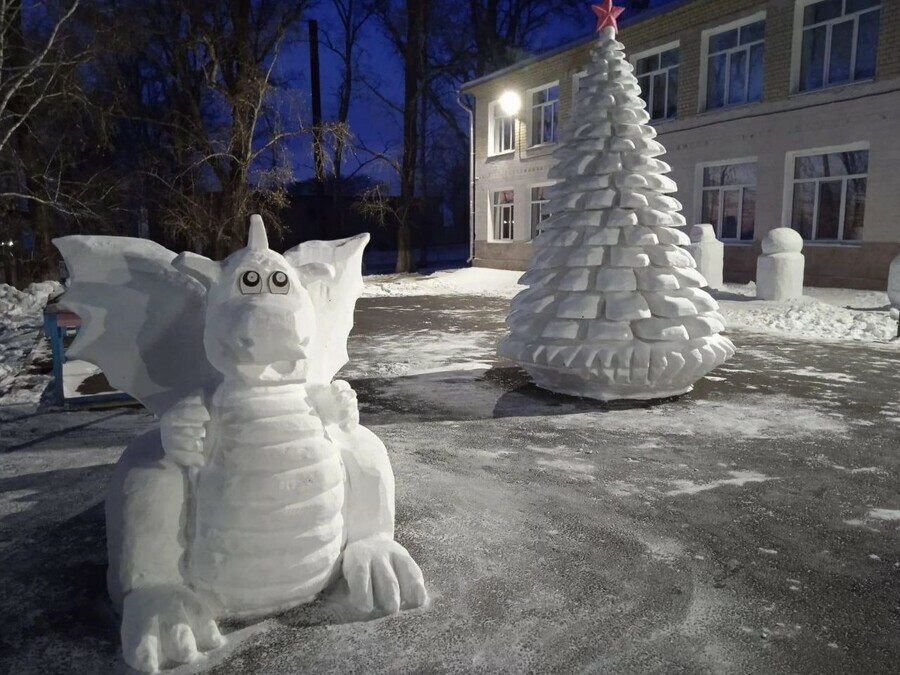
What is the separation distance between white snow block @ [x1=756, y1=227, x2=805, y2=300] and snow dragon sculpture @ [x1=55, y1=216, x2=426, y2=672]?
1128cm

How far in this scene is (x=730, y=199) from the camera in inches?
631

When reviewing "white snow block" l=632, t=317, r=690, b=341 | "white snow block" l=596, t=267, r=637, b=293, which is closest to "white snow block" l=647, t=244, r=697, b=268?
"white snow block" l=596, t=267, r=637, b=293

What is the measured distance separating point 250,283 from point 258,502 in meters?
0.73

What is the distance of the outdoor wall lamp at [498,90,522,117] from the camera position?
2103cm

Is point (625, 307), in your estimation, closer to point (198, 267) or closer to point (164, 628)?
point (198, 267)

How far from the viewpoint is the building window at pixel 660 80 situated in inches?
680

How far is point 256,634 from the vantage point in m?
2.30

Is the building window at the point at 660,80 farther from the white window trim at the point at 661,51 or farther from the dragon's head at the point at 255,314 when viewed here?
the dragon's head at the point at 255,314

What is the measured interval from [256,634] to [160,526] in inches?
19.3

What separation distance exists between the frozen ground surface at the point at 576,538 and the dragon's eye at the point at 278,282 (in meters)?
1.15

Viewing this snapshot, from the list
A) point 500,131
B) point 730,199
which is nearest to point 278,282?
point 730,199

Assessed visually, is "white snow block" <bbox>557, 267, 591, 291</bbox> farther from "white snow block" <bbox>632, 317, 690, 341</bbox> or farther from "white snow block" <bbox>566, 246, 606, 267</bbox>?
"white snow block" <bbox>632, 317, 690, 341</bbox>

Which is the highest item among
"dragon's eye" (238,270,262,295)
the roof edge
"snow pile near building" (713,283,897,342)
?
the roof edge

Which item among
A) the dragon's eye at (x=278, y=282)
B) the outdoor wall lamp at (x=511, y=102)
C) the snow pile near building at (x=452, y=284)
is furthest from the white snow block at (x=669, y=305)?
the outdoor wall lamp at (x=511, y=102)
